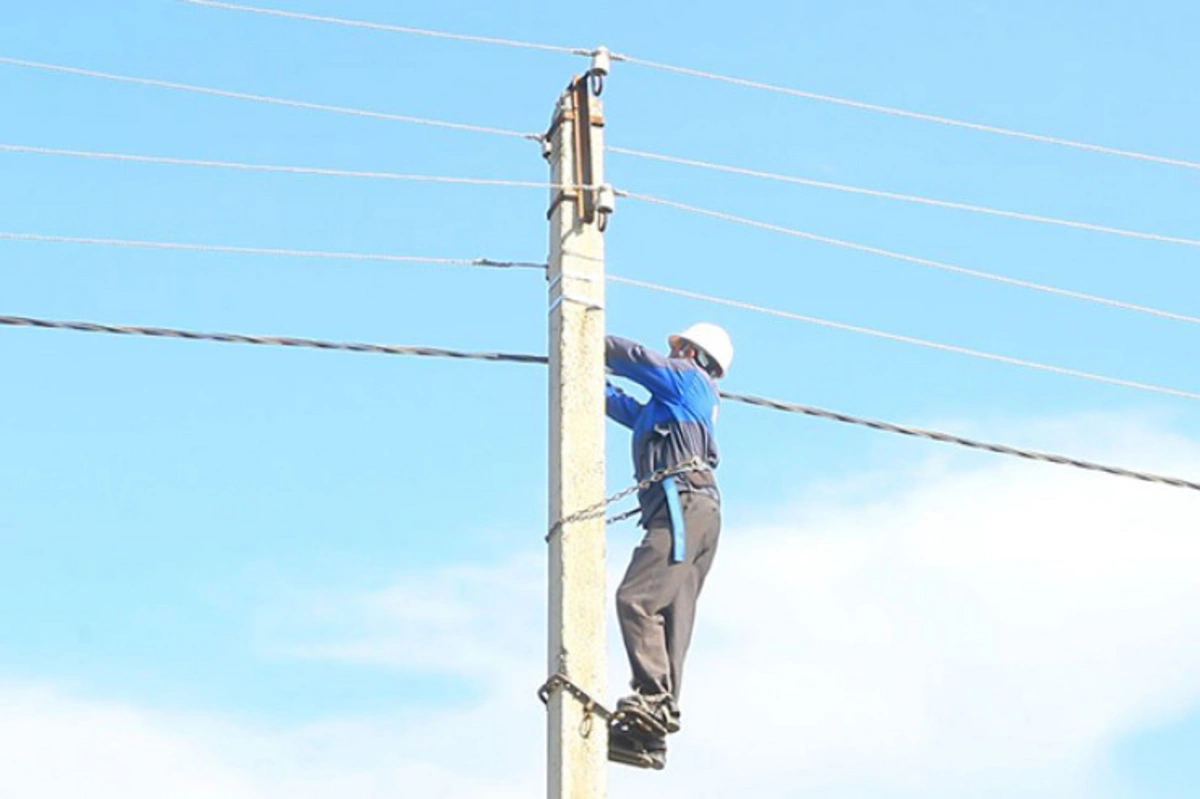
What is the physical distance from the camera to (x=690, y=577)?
8.73 m

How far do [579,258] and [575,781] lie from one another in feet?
6.38

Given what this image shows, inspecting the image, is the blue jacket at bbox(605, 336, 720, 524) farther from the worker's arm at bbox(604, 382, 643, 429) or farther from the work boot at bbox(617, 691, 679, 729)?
the work boot at bbox(617, 691, 679, 729)

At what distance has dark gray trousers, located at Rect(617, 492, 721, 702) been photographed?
8.45 meters

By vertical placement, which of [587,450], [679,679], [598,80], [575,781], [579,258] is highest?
[598,80]

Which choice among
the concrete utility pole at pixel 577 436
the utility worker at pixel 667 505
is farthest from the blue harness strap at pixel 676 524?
the concrete utility pole at pixel 577 436

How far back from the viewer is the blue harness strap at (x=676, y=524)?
866 centimetres

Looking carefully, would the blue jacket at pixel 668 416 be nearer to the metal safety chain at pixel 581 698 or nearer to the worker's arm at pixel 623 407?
the worker's arm at pixel 623 407

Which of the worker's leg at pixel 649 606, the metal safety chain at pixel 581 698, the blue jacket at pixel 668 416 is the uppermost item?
the blue jacket at pixel 668 416

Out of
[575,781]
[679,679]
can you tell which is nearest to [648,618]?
[679,679]

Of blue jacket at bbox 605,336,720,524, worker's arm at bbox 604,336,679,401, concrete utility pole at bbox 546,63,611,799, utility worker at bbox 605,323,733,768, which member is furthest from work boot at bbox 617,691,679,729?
worker's arm at bbox 604,336,679,401

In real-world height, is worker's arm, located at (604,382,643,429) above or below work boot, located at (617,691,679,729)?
above

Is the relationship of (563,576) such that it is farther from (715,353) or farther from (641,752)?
(715,353)

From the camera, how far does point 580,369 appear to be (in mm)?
8344

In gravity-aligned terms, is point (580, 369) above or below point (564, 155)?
below
